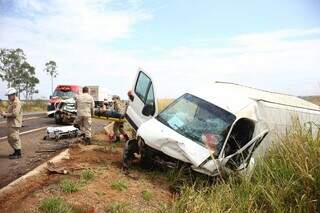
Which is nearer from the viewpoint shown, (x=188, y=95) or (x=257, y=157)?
(x=257, y=157)

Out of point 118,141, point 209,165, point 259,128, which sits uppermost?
point 259,128

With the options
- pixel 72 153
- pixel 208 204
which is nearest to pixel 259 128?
pixel 208 204

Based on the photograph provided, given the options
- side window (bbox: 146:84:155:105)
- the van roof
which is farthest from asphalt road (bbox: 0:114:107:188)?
the van roof

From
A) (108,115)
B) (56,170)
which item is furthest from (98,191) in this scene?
(108,115)

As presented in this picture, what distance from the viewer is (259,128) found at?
842cm

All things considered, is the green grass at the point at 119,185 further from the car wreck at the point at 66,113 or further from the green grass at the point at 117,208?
the car wreck at the point at 66,113

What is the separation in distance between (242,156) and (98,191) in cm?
268

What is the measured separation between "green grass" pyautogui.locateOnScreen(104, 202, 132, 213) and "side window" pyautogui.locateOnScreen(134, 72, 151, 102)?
4150 mm

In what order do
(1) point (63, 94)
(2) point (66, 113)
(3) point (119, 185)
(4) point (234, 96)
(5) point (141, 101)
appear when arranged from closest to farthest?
(3) point (119, 185)
(4) point (234, 96)
(5) point (141, 101)
(2) point (66, 113)
(1) point (63, 94)

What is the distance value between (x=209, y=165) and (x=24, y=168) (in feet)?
15.2

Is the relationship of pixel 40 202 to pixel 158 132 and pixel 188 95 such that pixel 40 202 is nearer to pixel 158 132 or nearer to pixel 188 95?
pixel 158 132

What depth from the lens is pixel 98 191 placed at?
704 centimetres

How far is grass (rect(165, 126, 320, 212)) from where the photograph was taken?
222 inches

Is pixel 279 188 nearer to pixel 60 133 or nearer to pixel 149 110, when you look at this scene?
pixel 149 110
